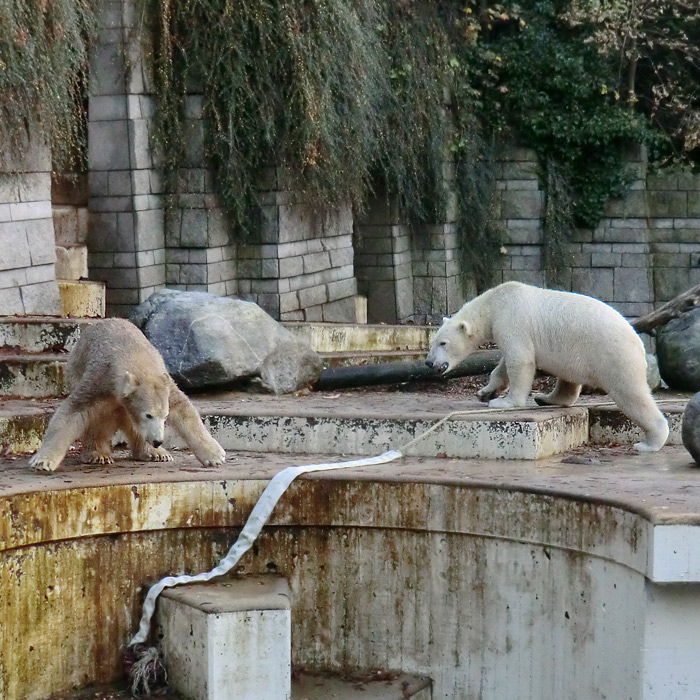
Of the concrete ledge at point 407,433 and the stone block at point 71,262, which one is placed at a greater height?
the stone block at point 71,262

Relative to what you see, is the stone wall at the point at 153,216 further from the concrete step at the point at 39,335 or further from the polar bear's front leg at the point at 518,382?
the polar bear's front leg at the point at 518,382

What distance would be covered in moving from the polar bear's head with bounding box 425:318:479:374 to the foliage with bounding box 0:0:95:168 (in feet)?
12.7

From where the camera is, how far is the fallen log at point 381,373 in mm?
8258

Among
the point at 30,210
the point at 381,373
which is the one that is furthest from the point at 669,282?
the point at 30,210

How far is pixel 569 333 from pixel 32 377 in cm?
328

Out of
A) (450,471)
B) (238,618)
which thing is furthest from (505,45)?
(238,618)

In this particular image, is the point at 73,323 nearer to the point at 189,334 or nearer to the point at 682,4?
the point at 189,334

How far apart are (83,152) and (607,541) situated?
23.6 feet

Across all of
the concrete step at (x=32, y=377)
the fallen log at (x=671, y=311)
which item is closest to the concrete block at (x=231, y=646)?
the concrete step at (x=32, y=377)

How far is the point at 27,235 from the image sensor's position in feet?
31.1

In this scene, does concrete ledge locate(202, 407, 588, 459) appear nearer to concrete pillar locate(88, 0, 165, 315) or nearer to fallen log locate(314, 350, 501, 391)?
fallen log locate(314, 350, 501, 391)

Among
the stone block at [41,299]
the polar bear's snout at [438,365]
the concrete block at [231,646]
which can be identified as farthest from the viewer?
the stone block at [41,299]

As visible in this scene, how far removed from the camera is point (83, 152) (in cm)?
1102

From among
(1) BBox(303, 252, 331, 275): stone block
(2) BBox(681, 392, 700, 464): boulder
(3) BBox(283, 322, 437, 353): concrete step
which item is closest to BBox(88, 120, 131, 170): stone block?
(3) BBox(283, 322, 437, 353): concrete step
